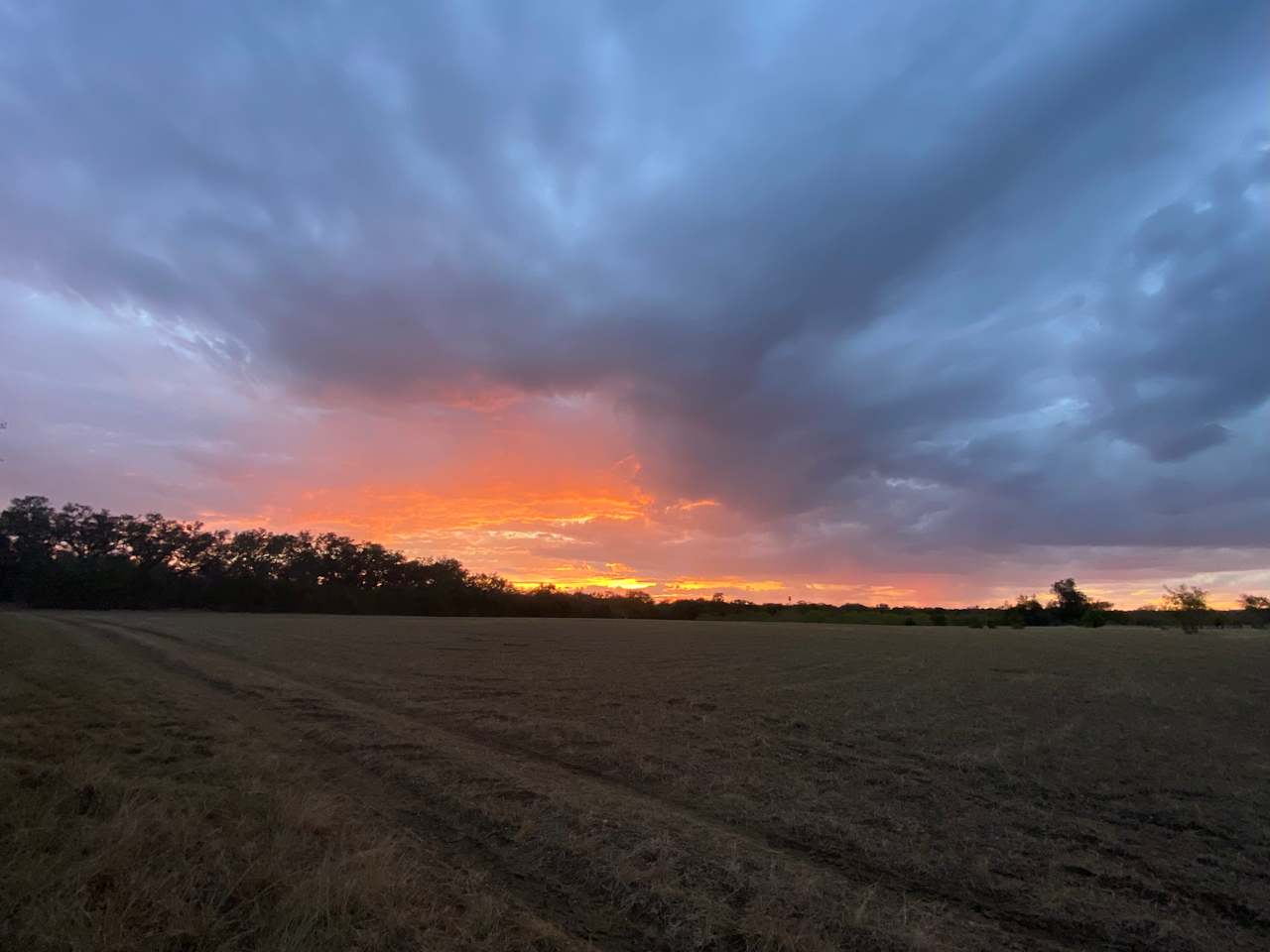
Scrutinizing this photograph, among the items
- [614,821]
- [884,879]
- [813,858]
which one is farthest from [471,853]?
[884,879]

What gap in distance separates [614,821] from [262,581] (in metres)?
111

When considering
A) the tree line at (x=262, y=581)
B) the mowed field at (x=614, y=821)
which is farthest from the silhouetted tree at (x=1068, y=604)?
the mowed field at (x=614, y=821)

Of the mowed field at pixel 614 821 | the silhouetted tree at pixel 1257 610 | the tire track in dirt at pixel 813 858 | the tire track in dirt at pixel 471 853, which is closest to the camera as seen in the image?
the mowed field at pixel 614 821

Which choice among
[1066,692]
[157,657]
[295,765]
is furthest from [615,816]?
[157,657]

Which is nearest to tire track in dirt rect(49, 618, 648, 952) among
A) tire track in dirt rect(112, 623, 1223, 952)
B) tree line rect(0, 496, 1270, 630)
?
tire track in dirt rect(112, 623, 1223, 952)

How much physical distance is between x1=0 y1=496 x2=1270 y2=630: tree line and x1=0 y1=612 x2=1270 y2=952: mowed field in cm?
8015

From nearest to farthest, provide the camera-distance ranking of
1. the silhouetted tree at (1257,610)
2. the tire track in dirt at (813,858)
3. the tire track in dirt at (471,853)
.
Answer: the tire track in dirt at (471,853)
the tire track in dirt at (813,858)
the silhouetted tree at (1257,610)

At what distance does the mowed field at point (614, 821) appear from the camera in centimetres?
477

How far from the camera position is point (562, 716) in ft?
45.8

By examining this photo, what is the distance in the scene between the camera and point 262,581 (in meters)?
101

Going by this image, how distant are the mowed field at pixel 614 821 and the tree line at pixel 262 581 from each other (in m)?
80.1

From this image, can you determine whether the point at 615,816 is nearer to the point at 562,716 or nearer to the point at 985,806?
the point at 985,806

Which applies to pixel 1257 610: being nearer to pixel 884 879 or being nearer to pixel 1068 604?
pixel 1068 604

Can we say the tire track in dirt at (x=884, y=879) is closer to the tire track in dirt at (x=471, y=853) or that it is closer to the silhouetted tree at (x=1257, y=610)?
the tire track in dirt at (x=471, y=853)
